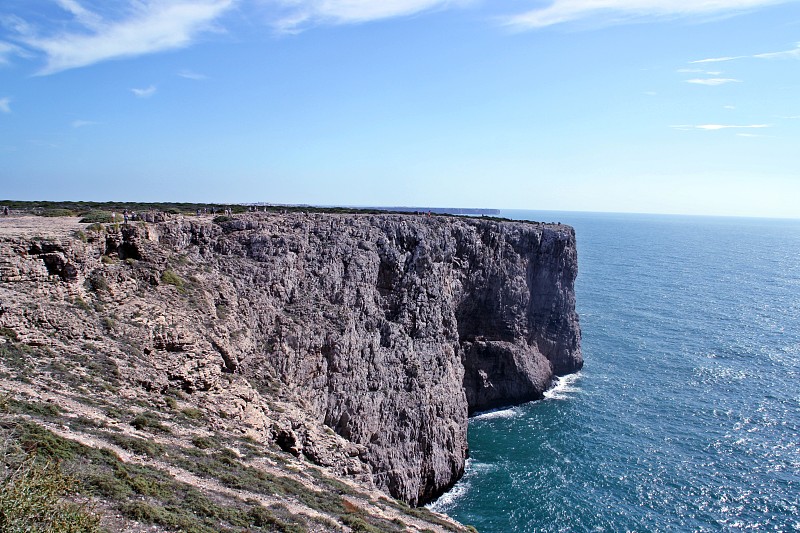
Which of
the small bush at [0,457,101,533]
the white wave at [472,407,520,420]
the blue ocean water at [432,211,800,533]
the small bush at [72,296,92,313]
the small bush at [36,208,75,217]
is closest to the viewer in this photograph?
the small bush at [0,457,101,533]

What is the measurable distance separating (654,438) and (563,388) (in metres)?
16.0

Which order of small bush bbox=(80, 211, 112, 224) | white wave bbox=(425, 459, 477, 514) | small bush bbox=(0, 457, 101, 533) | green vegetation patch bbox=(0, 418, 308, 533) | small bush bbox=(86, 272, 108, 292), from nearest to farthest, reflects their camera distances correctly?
1. small bush bbox=(0, 457, 101, 533)
2. green vegetation patch bbox=(0, 418, 308, 533)
3. small bush bbox=(86, 272, 108, 292)
4. small bush bbox=(80, 211, 112, 224)
5. white wave bbox=(425, 459, 477, 514)

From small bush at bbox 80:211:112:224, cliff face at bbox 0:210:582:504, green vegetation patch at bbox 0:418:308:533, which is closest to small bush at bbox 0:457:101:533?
green vegetation patch at bbox 0:418:308:533

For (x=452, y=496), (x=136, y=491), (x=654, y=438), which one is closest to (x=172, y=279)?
(x=136, y=491)

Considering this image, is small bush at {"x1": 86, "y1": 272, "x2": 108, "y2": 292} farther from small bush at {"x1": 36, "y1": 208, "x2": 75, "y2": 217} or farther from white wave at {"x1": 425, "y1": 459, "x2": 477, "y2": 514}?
white wave at {"x1": 425, "y1": 459, "x2": 477, "y2": 514}

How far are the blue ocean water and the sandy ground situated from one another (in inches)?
1449

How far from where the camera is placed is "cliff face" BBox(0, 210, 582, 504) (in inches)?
1302

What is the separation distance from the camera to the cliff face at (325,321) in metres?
33.1

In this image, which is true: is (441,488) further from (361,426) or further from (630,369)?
(630,369)

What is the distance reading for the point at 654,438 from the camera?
54.8 metres

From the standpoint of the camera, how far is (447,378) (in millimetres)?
55688

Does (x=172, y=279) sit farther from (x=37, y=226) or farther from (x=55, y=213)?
(x=55, y=213)

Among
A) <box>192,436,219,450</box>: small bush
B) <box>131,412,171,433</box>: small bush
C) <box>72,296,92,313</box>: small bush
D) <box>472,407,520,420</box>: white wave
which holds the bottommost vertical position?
<box>472,407,520,420</box>: white wave

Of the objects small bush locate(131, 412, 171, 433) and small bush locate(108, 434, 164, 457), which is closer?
small bush locate(108, 434, 164, 457)
